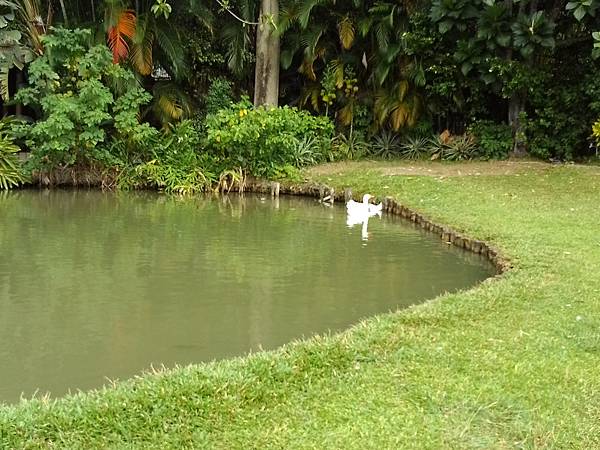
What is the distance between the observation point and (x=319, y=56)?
49.8 ft

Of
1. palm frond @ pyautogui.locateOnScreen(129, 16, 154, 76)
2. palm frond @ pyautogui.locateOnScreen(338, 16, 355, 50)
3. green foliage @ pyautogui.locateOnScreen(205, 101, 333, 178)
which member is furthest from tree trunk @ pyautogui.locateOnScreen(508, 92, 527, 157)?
palm frond @ pyautogui.locateOnScreen(129, 16, 154, 76)

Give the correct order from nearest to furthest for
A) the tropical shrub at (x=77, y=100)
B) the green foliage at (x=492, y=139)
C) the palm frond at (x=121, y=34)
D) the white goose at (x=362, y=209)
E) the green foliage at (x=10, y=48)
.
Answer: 1. the white goose at (x=362, y=209)
2. the tropical shrub at (x=77, y=100)
3. the green foliage at (x=10, y=48)
4. the palm frond at (x=121, y=34)
5. the green foliage at (x=492, y=139)

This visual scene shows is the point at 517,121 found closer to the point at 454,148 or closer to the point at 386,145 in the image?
the point at 454,148

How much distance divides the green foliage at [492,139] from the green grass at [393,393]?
347 inches

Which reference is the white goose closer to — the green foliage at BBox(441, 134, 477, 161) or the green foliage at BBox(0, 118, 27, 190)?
the green foliage at BBox(441, 134, 477, 161)

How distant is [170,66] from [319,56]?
2.87 meters

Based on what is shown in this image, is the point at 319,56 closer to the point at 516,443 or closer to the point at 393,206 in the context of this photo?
the point at 393,206

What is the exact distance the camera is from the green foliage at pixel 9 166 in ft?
41.3

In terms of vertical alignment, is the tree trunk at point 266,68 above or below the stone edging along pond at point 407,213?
above

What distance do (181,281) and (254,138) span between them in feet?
20.3

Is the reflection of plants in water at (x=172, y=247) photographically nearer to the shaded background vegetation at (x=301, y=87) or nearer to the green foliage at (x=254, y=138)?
the green foliage at (x=254, y=138)

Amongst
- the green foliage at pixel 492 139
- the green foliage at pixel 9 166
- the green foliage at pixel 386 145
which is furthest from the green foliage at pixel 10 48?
the green foliage at pixel 492 139

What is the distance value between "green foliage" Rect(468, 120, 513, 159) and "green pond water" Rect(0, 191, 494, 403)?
14.9 feet

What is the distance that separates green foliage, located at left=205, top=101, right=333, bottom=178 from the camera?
495 inches
